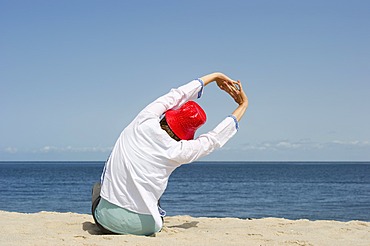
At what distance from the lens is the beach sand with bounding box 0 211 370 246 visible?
4.83 metres

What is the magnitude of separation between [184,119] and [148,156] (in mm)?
465

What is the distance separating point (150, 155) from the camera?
15.9ft

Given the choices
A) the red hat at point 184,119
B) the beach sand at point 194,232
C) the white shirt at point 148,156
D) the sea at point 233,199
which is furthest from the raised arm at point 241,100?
the sea at point 233,199

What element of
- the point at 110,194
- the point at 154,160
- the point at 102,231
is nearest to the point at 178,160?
the point at 154,160

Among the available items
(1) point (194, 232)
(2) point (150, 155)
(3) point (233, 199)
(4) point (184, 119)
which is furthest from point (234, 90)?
(3) point (233, 199)

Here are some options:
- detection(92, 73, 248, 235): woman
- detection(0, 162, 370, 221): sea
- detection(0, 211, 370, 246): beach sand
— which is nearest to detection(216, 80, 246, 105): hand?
detection(92, 73, 248, 235): woman

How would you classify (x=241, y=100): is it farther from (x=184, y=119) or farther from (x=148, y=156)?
(x=148, y=156)

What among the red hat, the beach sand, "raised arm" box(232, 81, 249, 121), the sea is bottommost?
the sea

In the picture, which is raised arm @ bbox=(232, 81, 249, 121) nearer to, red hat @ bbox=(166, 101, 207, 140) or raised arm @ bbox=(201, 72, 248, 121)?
raised arm @ bbox=(201, 72, 248, 121)

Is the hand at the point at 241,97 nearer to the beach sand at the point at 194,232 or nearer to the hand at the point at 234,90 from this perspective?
the hand at the point at 234,90

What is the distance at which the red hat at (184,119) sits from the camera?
491 cm

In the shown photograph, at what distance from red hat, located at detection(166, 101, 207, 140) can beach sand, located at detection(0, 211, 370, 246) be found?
995 millimetres

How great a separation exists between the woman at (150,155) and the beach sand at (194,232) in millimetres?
216

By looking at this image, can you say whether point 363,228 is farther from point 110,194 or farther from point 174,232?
point 110,194
